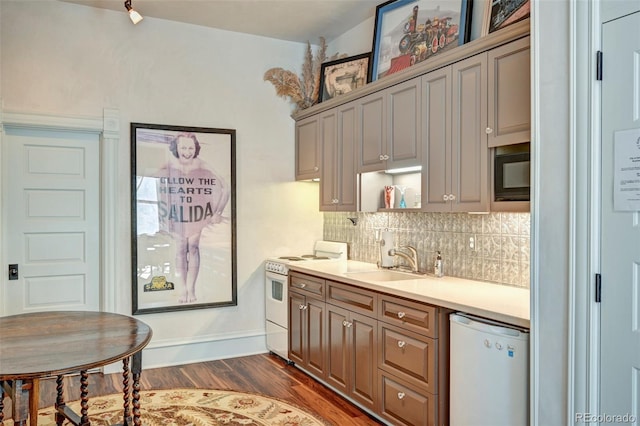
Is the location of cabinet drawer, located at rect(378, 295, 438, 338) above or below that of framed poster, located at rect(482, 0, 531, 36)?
below

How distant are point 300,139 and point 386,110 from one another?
1.45m

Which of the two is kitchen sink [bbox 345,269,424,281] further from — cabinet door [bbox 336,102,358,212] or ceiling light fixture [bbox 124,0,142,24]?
ceiling light fixture [bbox 124,0,142,24]

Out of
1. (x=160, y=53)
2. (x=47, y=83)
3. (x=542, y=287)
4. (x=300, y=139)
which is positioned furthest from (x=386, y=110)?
(x=47, y=83)

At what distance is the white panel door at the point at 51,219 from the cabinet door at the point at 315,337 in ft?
6.18

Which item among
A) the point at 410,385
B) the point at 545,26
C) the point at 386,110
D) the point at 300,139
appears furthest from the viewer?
the point at 300,139

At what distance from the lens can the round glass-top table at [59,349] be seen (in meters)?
1.98

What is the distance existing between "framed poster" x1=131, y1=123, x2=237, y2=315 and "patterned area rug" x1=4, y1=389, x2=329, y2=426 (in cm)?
93

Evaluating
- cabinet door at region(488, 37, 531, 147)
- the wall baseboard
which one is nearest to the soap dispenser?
cabinet door at region(488, 37, 531, 147)

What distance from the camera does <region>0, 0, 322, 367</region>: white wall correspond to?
3.94 m

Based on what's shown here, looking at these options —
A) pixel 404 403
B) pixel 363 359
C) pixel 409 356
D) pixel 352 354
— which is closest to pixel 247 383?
pixel 352 354

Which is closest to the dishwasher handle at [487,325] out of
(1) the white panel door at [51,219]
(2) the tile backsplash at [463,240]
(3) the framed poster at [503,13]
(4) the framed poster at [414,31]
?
(2) the tile backsplash at [463,240]

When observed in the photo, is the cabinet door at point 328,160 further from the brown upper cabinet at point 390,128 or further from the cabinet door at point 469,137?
the cabinet door at point 469,137

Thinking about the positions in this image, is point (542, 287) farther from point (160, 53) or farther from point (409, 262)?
point (160, 53)

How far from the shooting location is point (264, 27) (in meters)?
4.55
